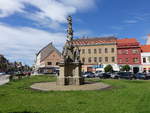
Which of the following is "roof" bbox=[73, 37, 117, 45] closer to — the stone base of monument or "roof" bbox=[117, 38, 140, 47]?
"roof" bbox=[117, 38, 140, 47]

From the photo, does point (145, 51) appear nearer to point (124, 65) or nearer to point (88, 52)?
point (124, 65)

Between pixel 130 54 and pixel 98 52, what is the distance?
11.4 meters

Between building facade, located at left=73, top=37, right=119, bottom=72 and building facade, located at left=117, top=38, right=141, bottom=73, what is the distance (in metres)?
1.76

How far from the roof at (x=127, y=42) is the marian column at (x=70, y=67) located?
46092 millimetres

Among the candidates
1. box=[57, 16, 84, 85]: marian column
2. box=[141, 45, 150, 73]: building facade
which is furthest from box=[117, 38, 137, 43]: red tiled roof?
box=[57, 16, 84, 85]: marian column

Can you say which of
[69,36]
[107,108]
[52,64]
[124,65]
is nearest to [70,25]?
[69,36]

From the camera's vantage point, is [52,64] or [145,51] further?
[52,64]

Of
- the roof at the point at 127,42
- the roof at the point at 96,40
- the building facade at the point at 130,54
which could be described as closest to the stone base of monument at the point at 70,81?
the building facade at the point at 130,54

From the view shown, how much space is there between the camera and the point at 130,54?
63.4 m

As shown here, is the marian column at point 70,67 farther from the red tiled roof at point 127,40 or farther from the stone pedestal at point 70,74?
the red tiled roof at point 127,40

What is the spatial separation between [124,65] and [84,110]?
54209 mm

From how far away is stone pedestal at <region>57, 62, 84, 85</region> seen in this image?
67.8 feet

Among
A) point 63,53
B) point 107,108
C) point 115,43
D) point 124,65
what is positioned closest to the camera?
point 107,108

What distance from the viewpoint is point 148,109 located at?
8812 millimetres
